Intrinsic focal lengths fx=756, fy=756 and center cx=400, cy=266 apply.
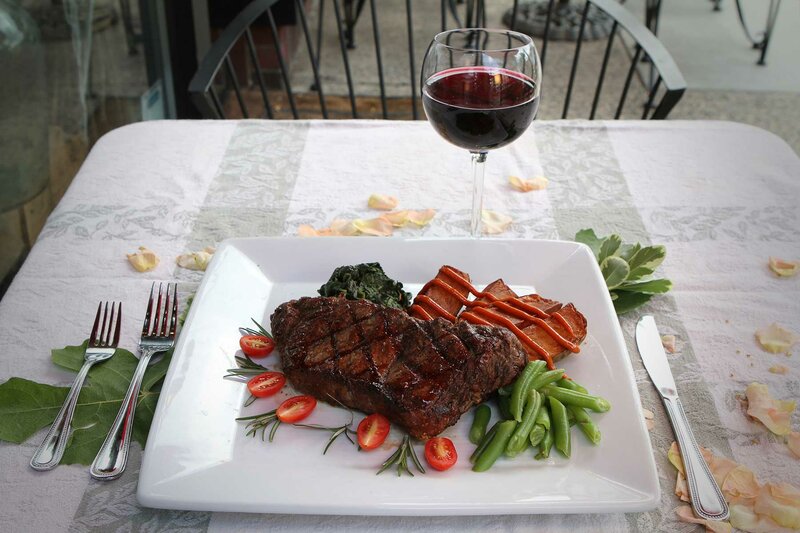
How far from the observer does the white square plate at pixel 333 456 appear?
809 mm

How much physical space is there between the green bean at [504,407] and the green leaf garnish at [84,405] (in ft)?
1.43

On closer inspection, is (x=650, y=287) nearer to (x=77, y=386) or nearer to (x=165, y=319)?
(x=165, y=319)

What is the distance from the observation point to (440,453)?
87cm

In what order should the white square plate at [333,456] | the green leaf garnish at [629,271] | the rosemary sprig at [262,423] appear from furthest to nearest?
the green leaf garnish at [629,271] < the rosemary sprig at [262,423] < the white square plate at [333,456]

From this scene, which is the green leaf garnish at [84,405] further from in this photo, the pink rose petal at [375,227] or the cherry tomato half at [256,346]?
the pink rose petal at [375,227]

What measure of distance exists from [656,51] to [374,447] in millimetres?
1339

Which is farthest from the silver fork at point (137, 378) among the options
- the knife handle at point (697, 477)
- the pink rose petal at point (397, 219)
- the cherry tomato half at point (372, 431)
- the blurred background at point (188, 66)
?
the blurred background at point (188, 66)

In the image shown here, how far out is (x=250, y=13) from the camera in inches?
74.7

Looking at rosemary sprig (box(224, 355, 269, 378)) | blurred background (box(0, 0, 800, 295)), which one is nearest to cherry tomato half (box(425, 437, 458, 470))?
rosemary sprig (box(224, 355, 269, 378))

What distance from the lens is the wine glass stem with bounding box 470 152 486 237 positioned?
4.07 ft

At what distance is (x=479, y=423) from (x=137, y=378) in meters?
0.45

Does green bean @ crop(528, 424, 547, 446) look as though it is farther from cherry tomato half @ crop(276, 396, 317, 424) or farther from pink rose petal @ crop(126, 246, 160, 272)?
pink rose petal @ crop(126, 246, 160, 272)

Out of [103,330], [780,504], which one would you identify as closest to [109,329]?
[103,330]

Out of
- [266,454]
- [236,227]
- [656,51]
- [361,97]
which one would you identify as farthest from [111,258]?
[361,97]
